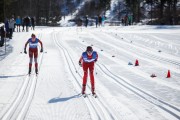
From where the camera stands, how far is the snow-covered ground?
10641 millimetres

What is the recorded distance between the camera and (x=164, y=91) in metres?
13.8

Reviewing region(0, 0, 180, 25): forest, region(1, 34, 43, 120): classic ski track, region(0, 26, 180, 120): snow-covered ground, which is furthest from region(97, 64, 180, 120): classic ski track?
region(0, 0, 180, 25): forest

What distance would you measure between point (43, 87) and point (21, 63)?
6.82 m

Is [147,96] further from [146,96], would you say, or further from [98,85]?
[98,85]

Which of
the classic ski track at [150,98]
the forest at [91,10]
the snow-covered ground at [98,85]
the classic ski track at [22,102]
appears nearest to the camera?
the classic ski track at [22,102]

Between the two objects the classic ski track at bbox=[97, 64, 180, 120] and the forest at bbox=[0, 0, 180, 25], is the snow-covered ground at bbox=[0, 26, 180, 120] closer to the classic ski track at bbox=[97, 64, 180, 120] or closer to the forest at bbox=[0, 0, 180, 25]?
the classic ski track at bbox=[97, 64, 180, 120]

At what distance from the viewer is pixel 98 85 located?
14859 millimetres

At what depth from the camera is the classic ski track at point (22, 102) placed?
400 inches

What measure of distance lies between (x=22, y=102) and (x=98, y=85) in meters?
4.17

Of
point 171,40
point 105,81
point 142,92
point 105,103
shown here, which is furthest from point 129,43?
point 105,103

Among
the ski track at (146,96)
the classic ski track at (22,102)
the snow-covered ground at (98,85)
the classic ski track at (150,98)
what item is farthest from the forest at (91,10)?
the classic ski track at (150,98)

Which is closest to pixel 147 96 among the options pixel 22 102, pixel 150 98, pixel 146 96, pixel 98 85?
pixel 146 96

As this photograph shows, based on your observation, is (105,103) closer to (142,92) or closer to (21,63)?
(142,92)

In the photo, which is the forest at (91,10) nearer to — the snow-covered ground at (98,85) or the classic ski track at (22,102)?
the snow-covered ground at (98,85)
